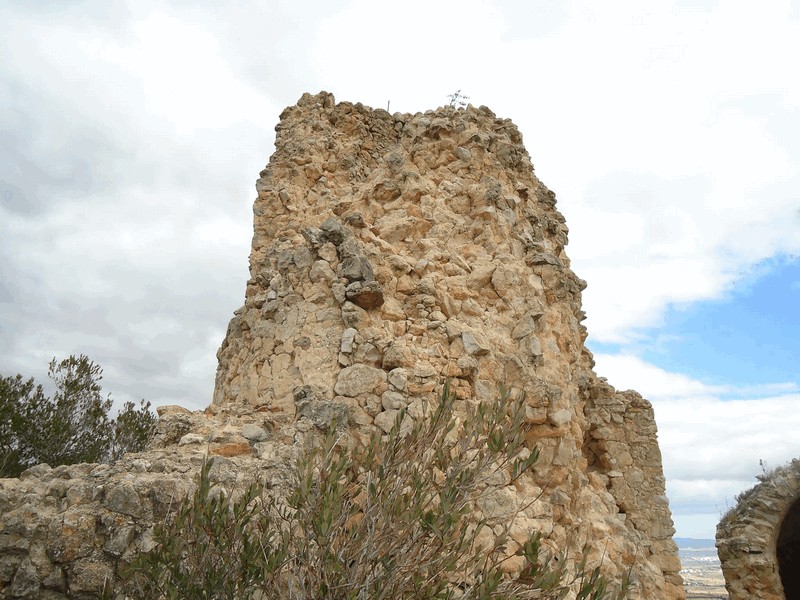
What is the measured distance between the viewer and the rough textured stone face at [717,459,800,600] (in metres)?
9.16

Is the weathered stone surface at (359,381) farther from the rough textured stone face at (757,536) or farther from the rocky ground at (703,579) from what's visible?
the rough textured stone face at (757,536)

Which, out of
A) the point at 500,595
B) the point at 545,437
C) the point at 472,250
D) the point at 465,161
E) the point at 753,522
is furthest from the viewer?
the point at 753,522

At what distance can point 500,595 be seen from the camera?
297 centimetres

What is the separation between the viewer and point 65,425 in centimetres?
1402

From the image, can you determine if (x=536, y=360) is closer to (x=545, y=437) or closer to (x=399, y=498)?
(x=545, y=437)

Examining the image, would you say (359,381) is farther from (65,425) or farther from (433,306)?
(65,425)

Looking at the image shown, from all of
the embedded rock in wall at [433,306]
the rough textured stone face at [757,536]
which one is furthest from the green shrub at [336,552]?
the rough textured stone face at [757,536]

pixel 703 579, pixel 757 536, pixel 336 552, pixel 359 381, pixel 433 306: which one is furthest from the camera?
pixel 703 579

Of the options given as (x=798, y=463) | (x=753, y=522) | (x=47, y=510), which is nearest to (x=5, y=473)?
(x=47, y=510)

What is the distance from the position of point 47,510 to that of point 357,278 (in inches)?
132

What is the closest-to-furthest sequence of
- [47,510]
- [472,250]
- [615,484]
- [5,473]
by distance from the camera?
1. [47,510]
2. [472,250]
3. [615,484]
4. [5,473]

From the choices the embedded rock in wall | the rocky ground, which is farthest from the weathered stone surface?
the rocky ground

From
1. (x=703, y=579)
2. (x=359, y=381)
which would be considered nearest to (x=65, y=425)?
(x=359, y=381)

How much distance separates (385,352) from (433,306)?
0.89 metres
